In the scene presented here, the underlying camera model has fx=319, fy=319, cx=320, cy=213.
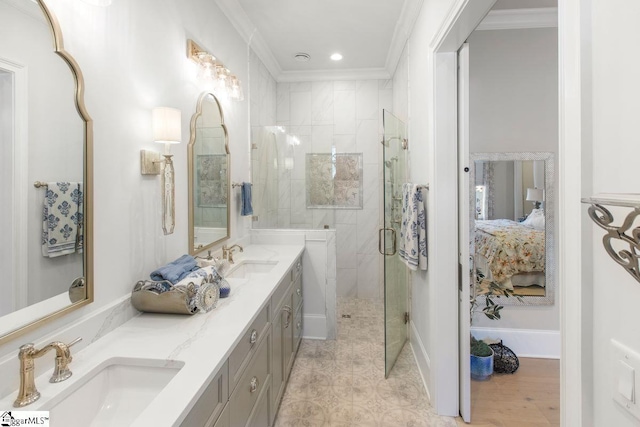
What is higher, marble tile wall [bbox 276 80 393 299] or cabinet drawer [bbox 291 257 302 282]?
marble tile wall [bbox 276 80 393 299]

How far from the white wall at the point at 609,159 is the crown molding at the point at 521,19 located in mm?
2352

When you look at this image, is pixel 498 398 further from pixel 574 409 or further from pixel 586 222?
pixel 586 222

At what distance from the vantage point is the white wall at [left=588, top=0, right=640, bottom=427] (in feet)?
1.94

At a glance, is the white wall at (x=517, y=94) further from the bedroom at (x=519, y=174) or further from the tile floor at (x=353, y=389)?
the tile floor at (x=353, y=389)

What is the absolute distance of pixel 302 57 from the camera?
11.8 ft

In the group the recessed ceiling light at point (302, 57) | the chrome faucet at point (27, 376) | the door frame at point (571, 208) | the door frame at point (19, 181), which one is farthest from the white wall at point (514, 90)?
the chrome faucet at point (27, 376)

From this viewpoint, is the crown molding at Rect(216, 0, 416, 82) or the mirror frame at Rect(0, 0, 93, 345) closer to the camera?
the mirror frame at Rect(0, 0, 93, 345)

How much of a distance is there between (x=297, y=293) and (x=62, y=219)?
184 centimetres

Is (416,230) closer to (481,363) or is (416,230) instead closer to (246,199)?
(481,363)

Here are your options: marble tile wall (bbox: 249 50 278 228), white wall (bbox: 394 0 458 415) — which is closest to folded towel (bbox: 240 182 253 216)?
marble tile wall (bbox: 249 50 278 228)

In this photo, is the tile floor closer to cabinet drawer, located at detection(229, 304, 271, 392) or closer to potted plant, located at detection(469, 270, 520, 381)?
potted plant, located at detection(469, 270, 520, 381)

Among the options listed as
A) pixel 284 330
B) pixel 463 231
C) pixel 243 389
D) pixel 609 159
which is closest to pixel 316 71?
pixel 463 231

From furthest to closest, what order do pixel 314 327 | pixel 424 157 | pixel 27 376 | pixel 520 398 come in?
pixel 314 327 < pixel 424 157 < pixel 520 398 < pixel 27 376

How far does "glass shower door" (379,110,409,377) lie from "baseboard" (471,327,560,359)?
0.68 m
